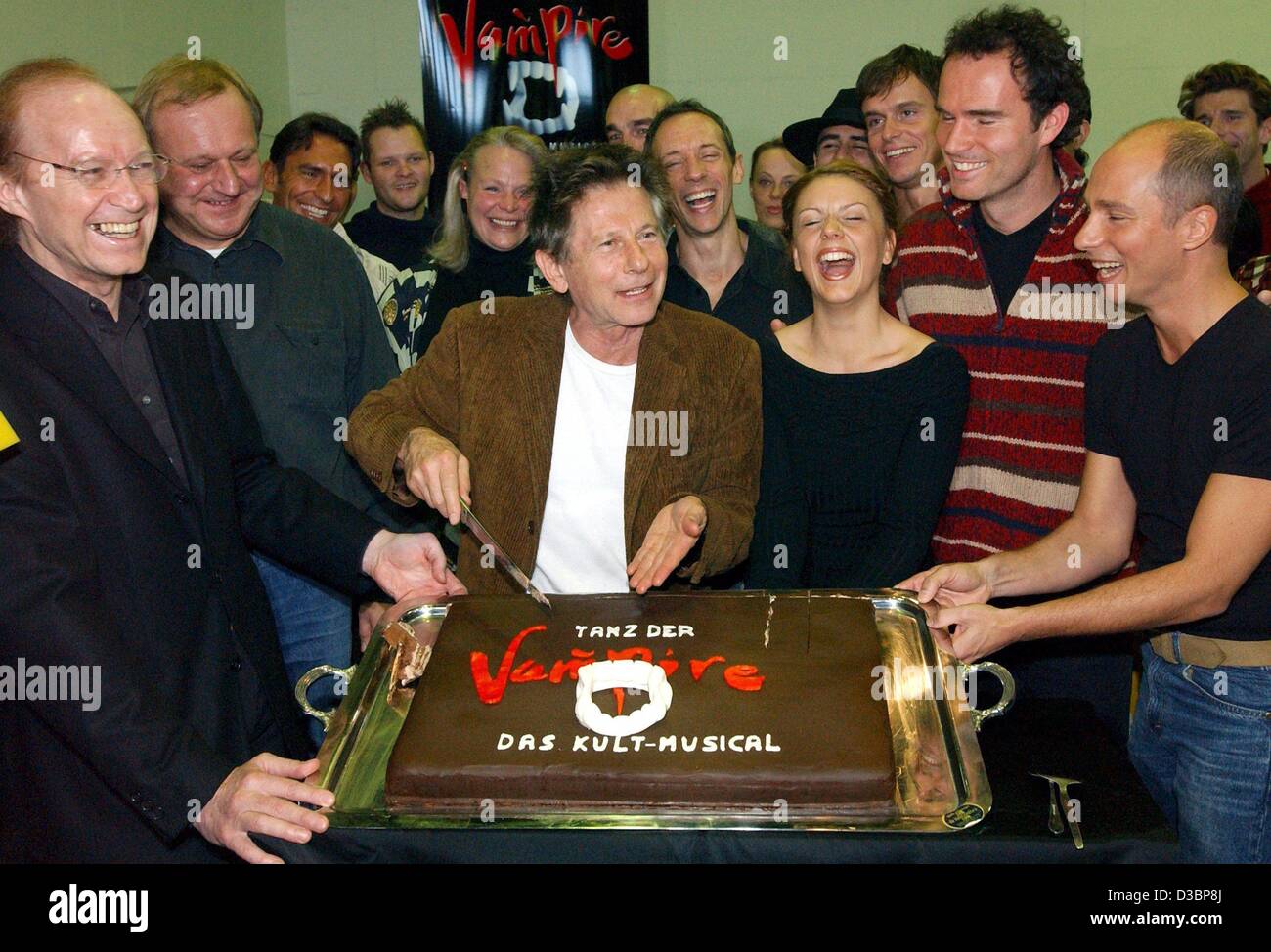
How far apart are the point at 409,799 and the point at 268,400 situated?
164cm

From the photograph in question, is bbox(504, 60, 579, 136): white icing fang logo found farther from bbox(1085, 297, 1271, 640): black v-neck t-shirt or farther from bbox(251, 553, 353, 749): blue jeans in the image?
bbox(1085, 297, 1271, 640): black v-neck t-shirt

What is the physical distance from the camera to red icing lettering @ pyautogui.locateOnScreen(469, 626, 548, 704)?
166cm

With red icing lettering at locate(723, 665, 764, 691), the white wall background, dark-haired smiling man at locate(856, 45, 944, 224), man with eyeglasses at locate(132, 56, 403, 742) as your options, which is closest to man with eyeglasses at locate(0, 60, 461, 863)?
red icing lettering at locate(723, 665, 764, 691)

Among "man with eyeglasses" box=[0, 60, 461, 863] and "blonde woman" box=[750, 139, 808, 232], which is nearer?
"man with eyeglasses" box=[0, 60, 461, 863]

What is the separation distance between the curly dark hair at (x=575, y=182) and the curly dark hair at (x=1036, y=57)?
804mm

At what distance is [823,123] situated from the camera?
4051 mm

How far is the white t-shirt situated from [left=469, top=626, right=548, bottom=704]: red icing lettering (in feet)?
1.67

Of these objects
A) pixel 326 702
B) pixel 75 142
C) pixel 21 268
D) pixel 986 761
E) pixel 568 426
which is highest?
pixel 75 142

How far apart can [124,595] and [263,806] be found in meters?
0.51

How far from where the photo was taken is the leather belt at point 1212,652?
1.99m

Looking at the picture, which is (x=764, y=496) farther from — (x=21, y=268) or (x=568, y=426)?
(x=21, y=268)

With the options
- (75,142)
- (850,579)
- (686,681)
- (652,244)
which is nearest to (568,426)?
(652,244)

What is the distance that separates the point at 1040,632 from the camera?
1966 millimetres

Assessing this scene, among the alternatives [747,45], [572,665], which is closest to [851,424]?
[572,665]
